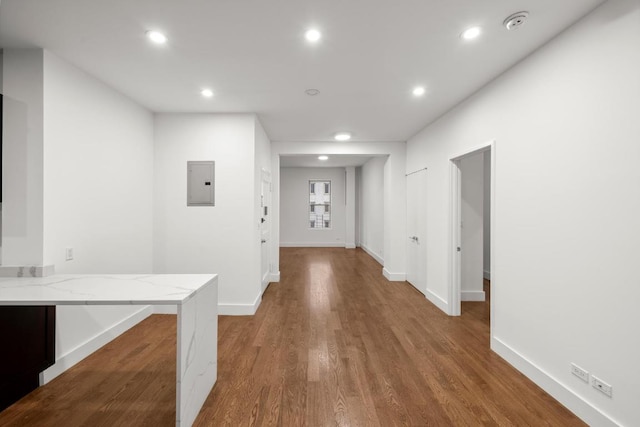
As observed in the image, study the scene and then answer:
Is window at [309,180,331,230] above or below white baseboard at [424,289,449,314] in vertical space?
above

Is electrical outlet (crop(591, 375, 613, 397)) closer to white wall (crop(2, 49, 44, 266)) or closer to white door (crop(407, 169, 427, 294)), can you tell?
white door (crop(407, 169, 427, 294))

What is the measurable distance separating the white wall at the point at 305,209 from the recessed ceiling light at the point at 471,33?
8138 millimetres

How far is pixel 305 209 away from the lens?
10406 millimetres

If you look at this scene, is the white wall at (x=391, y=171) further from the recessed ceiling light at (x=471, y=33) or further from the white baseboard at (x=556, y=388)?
the recessed ceiling light at (x=471, y=33)

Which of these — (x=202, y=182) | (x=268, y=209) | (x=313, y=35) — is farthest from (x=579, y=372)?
(x=268, y=209)

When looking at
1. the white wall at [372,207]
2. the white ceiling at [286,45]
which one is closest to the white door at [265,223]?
the white ceiling at [286,45]

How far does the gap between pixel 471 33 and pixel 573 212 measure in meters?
1.43

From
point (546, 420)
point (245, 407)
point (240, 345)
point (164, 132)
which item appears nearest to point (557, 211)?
point (546, 420)

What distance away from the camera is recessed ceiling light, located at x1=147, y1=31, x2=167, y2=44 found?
218 cm

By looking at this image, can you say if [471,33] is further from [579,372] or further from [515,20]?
[579,372]

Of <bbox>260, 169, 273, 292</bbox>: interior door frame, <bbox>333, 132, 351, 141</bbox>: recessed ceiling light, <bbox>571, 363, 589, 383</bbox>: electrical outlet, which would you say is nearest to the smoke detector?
<bbox>571, 363, 589, 383</bbox>: electrical outlet

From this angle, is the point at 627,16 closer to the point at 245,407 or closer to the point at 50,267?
the point at 245,407

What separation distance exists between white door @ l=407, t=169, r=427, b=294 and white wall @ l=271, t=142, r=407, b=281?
0.21 m

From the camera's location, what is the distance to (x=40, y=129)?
2375 millimetres
